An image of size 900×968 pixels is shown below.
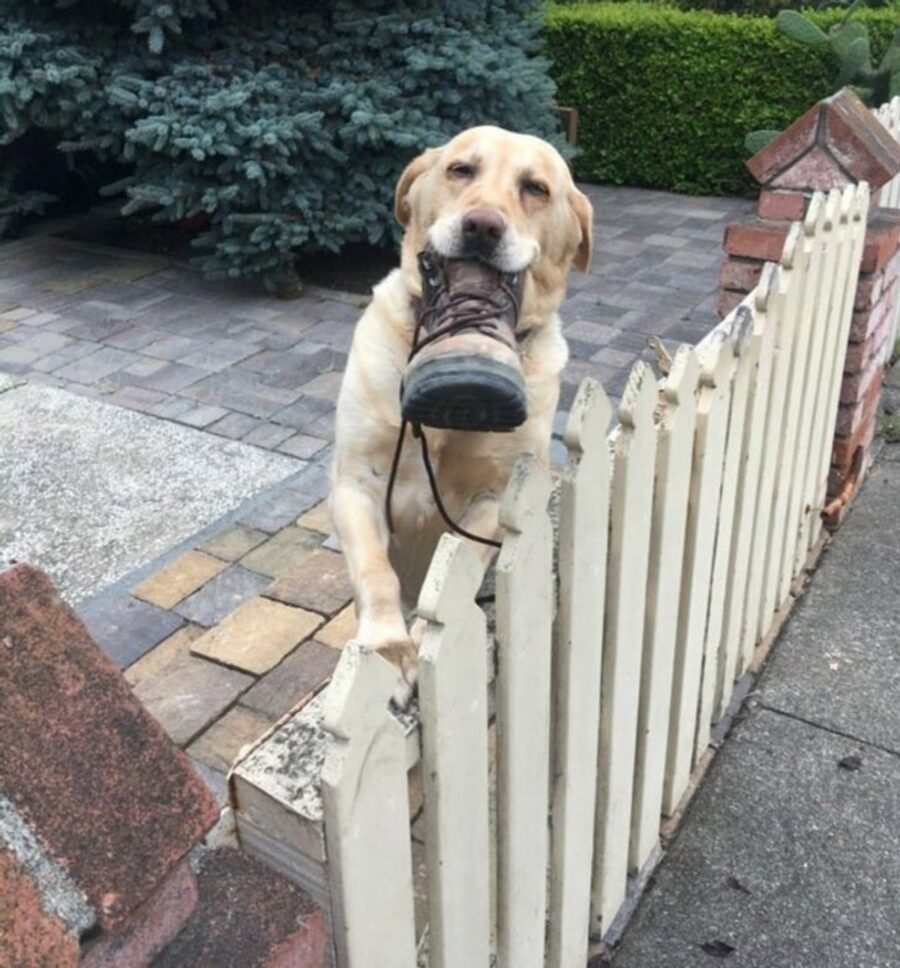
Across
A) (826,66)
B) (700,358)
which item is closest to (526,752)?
(700,358)

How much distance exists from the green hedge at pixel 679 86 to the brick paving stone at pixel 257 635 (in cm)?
748

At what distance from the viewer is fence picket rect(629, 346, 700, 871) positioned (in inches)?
77.0

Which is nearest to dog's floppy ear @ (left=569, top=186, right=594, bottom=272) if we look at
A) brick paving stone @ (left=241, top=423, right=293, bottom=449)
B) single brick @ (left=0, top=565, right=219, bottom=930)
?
single brick @ (left=0, top=565, right=219, bottom=930)

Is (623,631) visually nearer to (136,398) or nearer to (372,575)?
(372,575)

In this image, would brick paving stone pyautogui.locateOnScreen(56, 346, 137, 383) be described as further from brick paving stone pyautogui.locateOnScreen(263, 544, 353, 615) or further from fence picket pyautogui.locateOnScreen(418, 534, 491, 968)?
fence picket pyautogui.locateOnScreen(418, 534, 491, 968)

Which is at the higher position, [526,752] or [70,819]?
[70,819]

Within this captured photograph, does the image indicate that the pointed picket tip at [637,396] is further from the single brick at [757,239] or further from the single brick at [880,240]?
the single brick at [880,240]

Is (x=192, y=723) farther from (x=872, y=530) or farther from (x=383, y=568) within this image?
(x=872, y=530)

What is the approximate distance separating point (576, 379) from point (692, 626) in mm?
2998

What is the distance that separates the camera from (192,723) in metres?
2.77

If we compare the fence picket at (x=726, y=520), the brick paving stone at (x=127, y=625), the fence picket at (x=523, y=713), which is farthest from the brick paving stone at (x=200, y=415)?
the fence picket at (x=523, y=713)

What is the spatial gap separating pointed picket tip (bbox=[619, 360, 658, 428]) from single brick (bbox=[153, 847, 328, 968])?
95cm

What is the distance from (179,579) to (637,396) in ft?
7.18

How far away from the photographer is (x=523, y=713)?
1552 millimetres
